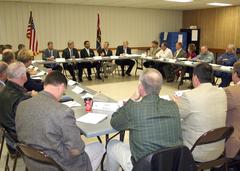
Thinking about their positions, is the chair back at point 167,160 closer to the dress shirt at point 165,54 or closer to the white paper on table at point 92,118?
the white paper on table at point 92,118

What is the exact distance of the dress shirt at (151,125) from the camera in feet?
5.78

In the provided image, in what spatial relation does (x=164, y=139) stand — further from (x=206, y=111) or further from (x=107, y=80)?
(x=107, y=80)

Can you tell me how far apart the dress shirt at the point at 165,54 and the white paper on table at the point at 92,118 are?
6.09 meters

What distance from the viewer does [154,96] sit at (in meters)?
1.86

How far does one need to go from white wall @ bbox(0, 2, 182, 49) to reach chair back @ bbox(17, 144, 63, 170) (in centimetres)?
846

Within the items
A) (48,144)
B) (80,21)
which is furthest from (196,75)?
(80,21)

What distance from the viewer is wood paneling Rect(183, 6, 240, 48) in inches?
415

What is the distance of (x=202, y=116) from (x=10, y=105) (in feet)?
5.57

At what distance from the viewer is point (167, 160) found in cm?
157

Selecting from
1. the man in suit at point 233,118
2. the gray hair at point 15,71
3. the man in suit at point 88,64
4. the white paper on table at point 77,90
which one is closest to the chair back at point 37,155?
the gray hair at point 15,71

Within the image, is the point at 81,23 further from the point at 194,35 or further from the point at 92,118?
the point at 92,118

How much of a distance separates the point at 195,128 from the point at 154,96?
51cm

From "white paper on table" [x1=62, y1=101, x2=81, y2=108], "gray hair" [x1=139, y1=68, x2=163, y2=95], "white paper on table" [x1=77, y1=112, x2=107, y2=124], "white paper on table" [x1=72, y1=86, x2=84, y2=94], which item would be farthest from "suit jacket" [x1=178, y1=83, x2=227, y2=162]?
"white paper on table" [x1=72, y1=86, x2=84, y2=94]

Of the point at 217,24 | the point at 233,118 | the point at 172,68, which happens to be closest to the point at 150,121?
the point at 233,118
